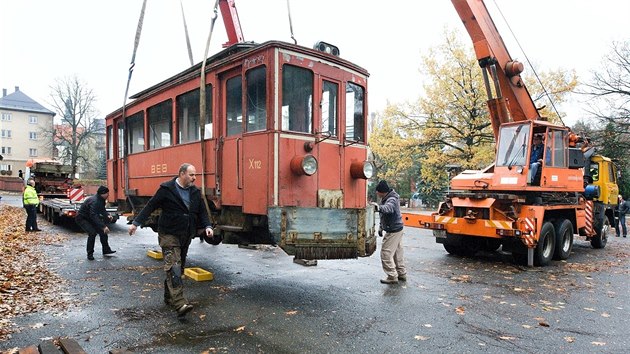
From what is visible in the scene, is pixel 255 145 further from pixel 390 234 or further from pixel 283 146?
pixel 390 234

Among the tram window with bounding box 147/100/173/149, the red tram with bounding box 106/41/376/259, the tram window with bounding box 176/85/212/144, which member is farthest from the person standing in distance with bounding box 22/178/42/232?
the tram window with bounding box 176/85/212/144

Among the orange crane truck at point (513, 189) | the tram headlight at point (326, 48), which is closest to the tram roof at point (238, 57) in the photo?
the tram headlight at point (326, 48)

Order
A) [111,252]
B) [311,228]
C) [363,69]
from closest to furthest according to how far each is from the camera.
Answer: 1. [311,228]
2. [363,69]
3. [111,252]

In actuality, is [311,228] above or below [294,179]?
below

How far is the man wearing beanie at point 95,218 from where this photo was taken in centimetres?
952

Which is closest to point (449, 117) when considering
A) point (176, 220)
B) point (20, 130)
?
point (176, 220)

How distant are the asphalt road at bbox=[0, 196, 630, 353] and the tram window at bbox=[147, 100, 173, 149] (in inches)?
97.3

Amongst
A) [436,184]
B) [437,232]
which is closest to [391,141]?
[436,184]

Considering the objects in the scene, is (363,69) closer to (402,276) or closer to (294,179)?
(294,179)

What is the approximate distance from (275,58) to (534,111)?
8233 mm

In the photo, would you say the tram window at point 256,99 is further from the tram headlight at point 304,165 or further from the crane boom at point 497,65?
the crane boom at point 497,65

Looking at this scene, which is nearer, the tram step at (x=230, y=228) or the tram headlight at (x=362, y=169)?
the tram step at (x=230, y=228)

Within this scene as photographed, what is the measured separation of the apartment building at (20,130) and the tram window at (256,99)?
71.5m

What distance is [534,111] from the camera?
37.8ft
